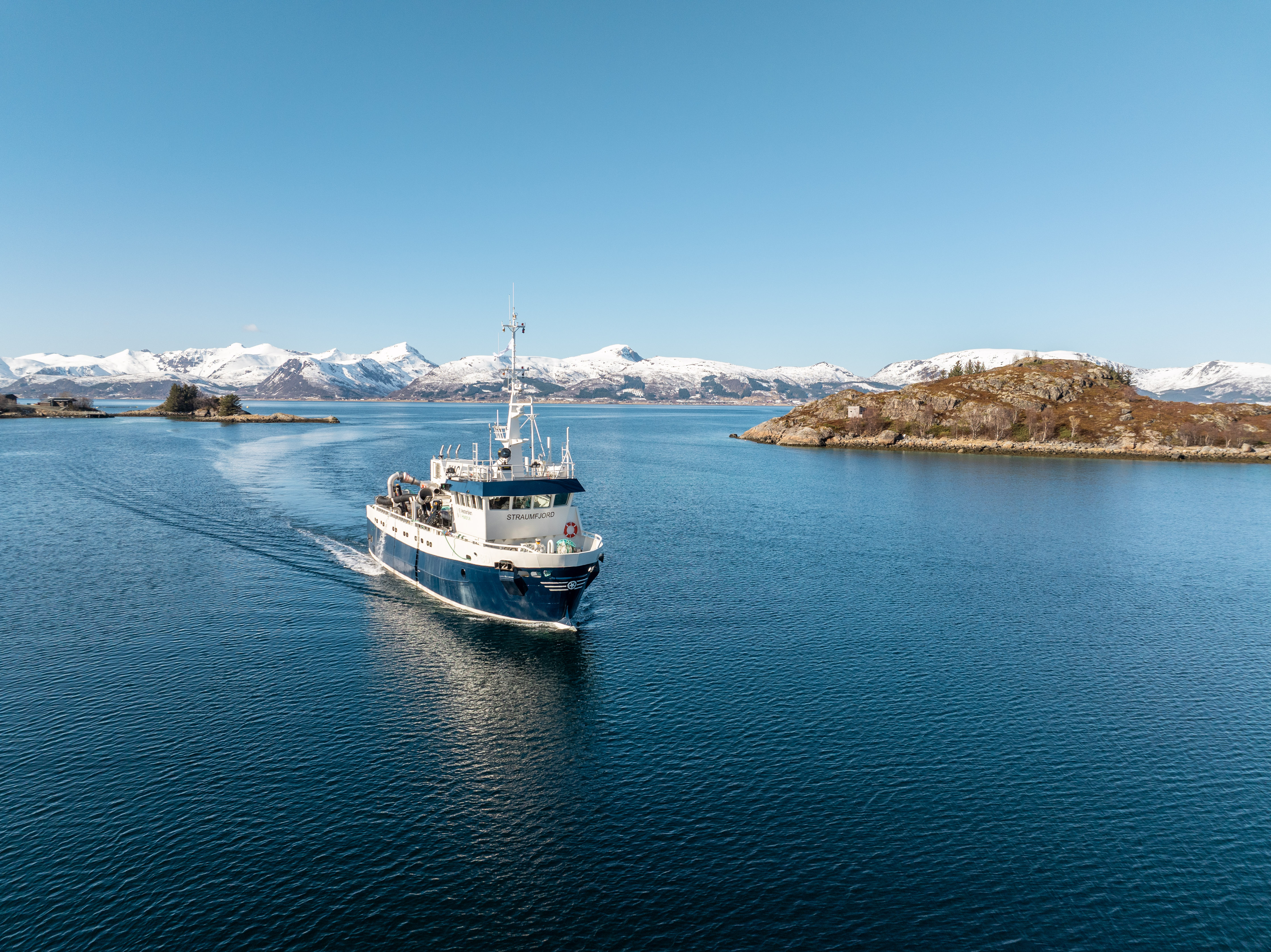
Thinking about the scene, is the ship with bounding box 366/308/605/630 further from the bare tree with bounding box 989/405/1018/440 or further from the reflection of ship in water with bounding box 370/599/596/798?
the bare tree with bounding box 989/405/1018/440

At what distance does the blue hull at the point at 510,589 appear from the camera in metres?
47.5

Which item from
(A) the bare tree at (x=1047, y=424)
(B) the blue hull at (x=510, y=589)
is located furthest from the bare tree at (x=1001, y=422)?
(B) the blue hull at (x=510, y=589)

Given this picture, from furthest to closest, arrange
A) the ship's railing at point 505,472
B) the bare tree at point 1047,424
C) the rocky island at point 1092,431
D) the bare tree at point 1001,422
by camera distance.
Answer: the bare tree at point 1001,422
the bare tree at point 1047,424
the rocky island at point 1092,431
the ship's railing at point 505,472

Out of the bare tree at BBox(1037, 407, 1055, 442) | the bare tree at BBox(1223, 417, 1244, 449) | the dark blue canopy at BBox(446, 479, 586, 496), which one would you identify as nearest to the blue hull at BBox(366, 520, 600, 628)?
the dark blue canopy at BBox(446, 479, 586, 496)

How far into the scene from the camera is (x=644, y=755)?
107ft

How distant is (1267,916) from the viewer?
922 inches

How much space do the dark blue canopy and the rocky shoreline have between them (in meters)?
156

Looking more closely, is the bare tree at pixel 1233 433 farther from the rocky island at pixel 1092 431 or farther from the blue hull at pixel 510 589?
the blue hull at pixel 510 589

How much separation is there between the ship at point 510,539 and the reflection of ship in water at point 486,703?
94.4 inches

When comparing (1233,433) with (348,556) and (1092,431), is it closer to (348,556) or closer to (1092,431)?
(1092,431)

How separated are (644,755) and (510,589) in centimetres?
1961

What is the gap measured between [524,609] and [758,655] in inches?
689

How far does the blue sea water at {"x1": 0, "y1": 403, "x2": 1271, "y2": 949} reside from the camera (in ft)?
75.5

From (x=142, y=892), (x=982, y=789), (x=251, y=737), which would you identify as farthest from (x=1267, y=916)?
(x=251, y=737)
